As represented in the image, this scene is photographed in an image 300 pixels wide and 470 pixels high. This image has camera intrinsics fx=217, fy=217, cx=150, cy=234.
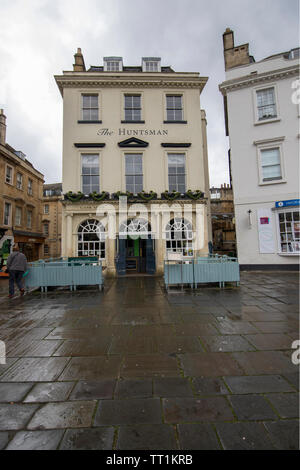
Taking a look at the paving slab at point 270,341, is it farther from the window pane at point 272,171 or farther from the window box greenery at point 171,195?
the window pane at point 272,171

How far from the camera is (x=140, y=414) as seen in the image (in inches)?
83.9

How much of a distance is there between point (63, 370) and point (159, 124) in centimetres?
1384

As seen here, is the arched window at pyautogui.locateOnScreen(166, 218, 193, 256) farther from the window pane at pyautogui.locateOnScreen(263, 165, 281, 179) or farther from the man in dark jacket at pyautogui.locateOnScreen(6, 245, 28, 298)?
the man in dark jacket at pyautogui.locateOnScreen(6, 245, 28, 298)

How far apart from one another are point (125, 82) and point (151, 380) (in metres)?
15.7

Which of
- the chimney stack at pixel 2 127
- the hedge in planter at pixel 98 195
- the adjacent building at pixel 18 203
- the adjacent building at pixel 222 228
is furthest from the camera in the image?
the adjacent building at pixel 222 228

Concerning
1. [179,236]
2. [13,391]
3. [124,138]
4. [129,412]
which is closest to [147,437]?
[129,412]

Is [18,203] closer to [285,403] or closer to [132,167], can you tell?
[132,167]

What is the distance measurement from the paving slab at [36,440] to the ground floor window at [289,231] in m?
13.6

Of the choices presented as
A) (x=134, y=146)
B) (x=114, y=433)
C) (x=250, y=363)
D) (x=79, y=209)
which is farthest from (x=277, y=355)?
(x=134, y=146)

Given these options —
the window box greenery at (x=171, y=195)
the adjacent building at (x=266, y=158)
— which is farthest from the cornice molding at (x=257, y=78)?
the window box greenery at (x=171, y=195)

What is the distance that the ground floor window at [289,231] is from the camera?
1228 centimetres

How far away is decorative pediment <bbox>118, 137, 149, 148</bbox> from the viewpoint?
13.1 metres

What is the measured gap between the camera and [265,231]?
42.0 ft

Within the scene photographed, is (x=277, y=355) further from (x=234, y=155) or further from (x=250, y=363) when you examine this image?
(x=234, y=155)
